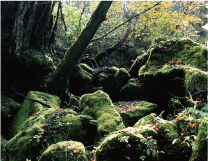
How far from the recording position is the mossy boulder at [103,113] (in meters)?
4.29

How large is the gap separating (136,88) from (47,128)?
17.7ft

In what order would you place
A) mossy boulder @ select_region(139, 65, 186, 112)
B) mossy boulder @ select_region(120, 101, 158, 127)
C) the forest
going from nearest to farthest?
the forest → mossy boulder @ select_region(120, 101, 158, 127) → mossy boulder @ select_region(139, 65, 186, 112)

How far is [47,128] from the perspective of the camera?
4.24 m

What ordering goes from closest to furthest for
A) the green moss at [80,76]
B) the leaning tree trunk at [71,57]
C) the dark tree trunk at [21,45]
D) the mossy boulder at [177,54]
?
the mossy boulder at [177,54] < the dark tree trunk at [21,45] < the leaning tree trunk at [71,57] < the green moss at [80,76]

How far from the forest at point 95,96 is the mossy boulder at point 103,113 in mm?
29

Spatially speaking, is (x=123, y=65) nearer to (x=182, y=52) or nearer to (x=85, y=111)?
(x=182, y=52)

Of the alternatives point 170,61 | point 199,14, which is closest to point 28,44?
point 170,61

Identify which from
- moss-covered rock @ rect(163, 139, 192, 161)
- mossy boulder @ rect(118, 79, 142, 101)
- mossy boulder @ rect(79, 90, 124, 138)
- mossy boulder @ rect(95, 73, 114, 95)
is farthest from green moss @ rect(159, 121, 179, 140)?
mossy boulder @ rect(95, 73, 114, 95)

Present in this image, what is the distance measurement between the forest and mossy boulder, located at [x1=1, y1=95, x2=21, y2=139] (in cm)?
4

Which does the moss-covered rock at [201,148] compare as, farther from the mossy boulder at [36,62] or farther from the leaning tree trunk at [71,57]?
the mossy boulder at [36,62]

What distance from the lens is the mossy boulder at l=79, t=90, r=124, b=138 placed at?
4285mm

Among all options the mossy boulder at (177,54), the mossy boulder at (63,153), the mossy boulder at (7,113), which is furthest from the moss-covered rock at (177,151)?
the mossy boulder at (7,113)

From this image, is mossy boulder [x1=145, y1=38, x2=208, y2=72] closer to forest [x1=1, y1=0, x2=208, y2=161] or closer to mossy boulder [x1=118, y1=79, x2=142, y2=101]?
forest [x1=1, y1=0, x2=208, y2=161]

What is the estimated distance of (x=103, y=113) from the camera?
4844 mm
